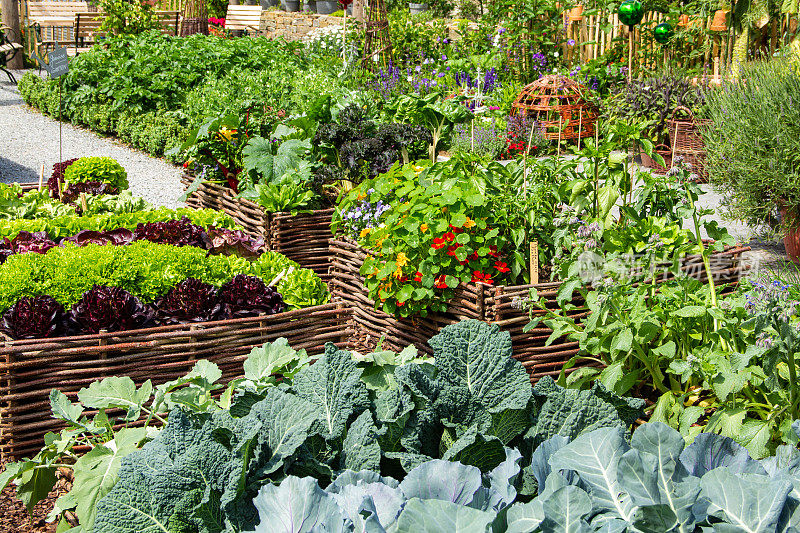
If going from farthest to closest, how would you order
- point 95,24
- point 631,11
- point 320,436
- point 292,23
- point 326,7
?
point 326,7 → point 95,24 → point 292,23 → point 631,11 → point 320,436

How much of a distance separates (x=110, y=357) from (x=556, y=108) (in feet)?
21.1

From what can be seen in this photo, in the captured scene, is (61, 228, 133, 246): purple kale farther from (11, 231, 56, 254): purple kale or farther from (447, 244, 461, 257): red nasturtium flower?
(447, 244, 461, 257): red nasturtium flower

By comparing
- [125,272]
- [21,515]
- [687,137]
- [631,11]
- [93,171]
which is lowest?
[21,515]

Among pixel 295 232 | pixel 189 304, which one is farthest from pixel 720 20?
pixel 189 304

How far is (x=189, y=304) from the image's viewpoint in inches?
125

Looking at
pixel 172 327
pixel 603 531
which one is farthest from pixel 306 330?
pixel 603 531

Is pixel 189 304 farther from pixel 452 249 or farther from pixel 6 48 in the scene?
pixel 6 48

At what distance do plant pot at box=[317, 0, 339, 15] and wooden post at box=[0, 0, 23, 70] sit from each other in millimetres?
6411

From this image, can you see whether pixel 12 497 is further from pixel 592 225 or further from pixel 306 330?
pixel 592 225

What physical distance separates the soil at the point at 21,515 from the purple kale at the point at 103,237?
61.9 inches

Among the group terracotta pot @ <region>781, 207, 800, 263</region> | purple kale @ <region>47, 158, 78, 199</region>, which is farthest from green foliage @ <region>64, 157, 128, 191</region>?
terracotta pot @ <region>781, 207, 800, 263</region>

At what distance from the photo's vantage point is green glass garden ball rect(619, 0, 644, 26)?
873 cm

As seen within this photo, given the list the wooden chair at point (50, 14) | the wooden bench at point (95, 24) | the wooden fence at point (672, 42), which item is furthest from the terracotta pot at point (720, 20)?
the wooden chair at point (50, 14)

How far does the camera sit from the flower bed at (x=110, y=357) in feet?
9.00
